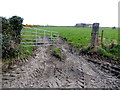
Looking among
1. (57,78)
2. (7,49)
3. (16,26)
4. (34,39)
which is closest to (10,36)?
(7,49)

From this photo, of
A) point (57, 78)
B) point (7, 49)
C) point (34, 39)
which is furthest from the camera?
point (34, 39)

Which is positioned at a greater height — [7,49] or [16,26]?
[16,26]

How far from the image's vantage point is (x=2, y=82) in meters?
3.04

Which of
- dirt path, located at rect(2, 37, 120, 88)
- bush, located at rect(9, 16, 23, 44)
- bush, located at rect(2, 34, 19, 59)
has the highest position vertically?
bush, located at rect(9, 16, 23, 44)

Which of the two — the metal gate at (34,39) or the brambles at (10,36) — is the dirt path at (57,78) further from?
the metal gate at (34,39)

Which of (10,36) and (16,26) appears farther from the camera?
(16,26)

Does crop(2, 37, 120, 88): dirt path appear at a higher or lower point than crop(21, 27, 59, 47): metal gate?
lower

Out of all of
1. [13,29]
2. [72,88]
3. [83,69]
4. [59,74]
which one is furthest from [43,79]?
[13,29]

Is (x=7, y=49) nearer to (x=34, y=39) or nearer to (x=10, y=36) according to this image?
(x=10, y=36)

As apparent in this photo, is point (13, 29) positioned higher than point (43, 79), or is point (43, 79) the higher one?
point (13, 29)

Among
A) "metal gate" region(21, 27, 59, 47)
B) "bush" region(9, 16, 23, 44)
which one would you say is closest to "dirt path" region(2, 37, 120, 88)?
"bush" region(9, 16, 23, 44)

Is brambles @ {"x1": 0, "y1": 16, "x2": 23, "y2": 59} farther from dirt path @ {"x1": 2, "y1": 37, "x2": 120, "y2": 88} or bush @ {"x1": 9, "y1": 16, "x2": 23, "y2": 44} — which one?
dirt path @ {"x1": 2, "y1": 37, "x2": 120, "y2": 88}

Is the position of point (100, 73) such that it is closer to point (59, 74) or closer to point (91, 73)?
point (91, 73)

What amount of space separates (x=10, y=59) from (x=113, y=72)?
15.4 ft
